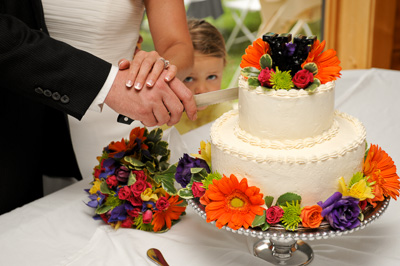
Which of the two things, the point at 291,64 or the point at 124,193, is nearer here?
the point at 291,64

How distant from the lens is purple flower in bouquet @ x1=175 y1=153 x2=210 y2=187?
1134mm

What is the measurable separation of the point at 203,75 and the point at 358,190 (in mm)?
1712

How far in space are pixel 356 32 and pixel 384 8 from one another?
281 mm

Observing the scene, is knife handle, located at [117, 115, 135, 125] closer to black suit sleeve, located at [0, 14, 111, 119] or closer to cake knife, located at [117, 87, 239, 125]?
black suit sleeve, located at [0, 14, 111, 119]

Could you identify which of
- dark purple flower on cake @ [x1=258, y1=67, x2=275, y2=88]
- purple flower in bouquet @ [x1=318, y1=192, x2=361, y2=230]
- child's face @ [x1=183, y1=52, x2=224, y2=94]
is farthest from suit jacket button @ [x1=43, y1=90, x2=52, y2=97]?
child's face @ [x1=183, y1=52, x2=224, y2=94]

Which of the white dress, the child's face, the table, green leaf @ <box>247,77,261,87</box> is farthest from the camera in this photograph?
the child's face

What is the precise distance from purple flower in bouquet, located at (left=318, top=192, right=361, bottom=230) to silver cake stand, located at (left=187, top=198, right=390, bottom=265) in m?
0.01

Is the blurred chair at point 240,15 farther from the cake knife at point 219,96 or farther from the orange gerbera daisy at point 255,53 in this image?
the orange gerbera daisy at point 255,53

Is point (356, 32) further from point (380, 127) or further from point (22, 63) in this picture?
point (22, 63)

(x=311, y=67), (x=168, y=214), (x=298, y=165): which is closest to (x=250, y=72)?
(x=311, y=67)

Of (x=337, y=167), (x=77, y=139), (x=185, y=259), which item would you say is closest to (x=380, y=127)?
(x=337, y=167)

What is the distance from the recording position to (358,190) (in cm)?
100

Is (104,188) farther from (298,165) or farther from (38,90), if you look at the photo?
(298,165)

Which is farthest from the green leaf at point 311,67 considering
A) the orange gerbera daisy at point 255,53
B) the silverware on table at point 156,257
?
the silverware on table at point 156,257
